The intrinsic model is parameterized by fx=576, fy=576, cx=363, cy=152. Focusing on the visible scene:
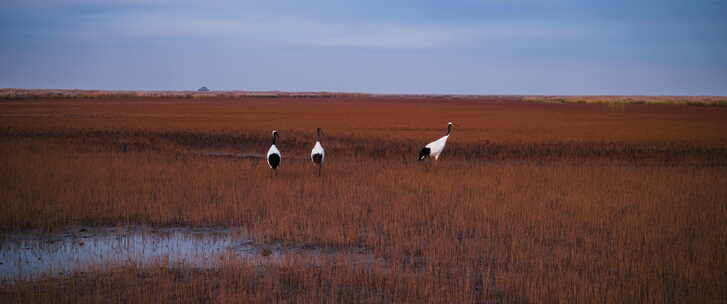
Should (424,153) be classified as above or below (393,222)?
above

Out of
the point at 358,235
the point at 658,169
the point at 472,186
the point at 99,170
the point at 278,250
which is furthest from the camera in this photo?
the point at 658,169

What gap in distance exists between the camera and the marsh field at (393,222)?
6.07 meters

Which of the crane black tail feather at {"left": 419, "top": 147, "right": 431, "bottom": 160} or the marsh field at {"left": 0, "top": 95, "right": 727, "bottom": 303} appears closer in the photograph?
the marsh field at {"left": 0, "top": 95, "right": 727, "bottom": 303}

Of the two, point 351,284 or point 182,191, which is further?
point 182,191

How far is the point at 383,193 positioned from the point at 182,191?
400 centimetres

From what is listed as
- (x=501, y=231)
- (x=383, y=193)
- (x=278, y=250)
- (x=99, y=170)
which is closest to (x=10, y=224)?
(x=278, y=250)

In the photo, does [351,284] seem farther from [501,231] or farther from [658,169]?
[658,169]

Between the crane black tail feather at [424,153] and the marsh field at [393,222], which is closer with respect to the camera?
the marsh field at [393,222]

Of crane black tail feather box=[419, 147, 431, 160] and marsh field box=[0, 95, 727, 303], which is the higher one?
crane black tail feather box=[419, 147, 431, 160]

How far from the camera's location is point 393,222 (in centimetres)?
912

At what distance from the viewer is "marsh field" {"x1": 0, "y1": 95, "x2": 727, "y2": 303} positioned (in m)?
6.07

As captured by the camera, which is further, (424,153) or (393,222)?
(424,153)

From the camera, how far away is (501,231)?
8.53 meters

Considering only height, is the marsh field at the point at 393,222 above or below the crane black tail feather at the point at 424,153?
below
